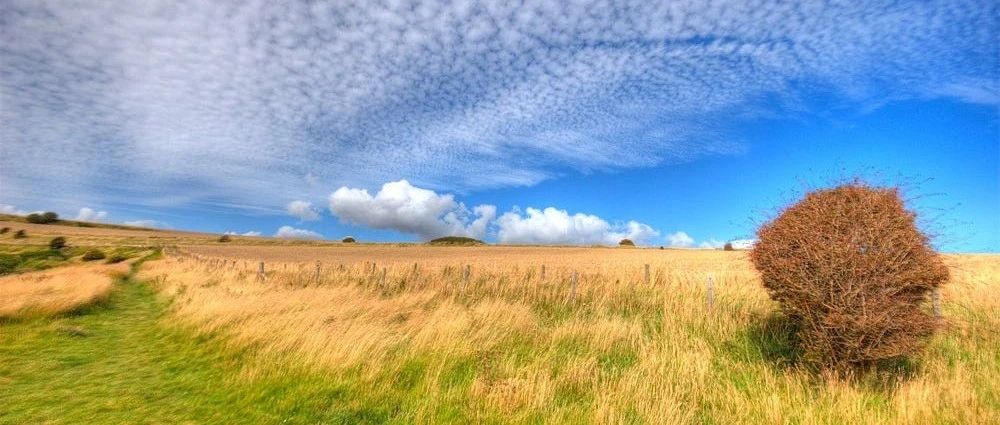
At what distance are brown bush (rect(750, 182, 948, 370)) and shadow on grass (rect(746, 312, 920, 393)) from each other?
0.14 meters

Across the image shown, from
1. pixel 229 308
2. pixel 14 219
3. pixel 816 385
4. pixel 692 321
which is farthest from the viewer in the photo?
pixel 14 219

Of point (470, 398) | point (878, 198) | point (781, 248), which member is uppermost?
point (878, 198)

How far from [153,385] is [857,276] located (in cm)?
1051

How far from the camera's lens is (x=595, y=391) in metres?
6.75

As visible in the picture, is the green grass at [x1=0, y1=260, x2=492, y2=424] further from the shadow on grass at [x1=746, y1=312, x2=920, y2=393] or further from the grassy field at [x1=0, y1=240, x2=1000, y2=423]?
the shadow on grass at [x1=746, y1=312, x2=920, y2=393]

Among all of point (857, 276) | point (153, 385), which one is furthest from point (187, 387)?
point (857, 276)

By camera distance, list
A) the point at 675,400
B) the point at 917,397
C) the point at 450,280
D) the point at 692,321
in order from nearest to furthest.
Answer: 1. the point at 917,397
2. the point at 675,400
3. the point at 692,321
4. the point at 450,280

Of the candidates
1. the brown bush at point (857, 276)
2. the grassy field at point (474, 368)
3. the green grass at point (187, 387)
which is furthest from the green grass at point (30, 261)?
the brown bush at point (857, 276)

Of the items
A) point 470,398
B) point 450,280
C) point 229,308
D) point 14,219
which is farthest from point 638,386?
point 14,219

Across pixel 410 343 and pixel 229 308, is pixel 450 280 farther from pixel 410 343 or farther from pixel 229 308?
pixel 410 343

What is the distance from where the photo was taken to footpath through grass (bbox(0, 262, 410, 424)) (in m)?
6.75

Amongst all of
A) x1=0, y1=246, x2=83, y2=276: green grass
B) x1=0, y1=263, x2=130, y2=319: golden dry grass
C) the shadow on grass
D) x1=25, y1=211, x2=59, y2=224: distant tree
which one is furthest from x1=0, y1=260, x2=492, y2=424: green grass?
x1=25, y1=211, x2=59, y2=224: distant tree

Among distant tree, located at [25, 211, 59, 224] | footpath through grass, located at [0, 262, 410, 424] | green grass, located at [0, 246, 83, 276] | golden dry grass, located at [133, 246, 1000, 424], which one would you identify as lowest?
footpath through grass, located at [0, 262, 410, 424]

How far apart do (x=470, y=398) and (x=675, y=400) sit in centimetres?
256
